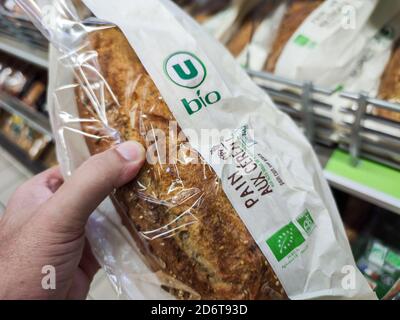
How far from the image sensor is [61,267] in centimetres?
68

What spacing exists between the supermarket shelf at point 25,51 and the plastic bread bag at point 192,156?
554mm

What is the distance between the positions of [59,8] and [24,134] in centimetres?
143

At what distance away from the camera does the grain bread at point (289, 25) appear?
0.85m

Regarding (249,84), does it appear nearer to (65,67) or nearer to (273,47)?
(273,47)

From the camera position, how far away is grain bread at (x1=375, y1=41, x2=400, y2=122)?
0.69 meters

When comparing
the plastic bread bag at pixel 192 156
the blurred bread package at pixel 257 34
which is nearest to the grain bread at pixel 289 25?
the blurred bread package at pixel 257 34

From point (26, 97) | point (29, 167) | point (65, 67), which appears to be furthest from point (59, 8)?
point (29, 167)

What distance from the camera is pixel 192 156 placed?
1.91ft

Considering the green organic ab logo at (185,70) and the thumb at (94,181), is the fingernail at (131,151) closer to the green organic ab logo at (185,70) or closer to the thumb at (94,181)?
the thumb at (94,181)

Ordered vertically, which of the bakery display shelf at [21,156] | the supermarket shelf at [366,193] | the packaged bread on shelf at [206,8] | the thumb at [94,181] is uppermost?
the thumb at [94,181]

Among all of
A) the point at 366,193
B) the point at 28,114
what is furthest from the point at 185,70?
the point at 28,114

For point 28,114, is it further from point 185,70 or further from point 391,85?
point 391,85

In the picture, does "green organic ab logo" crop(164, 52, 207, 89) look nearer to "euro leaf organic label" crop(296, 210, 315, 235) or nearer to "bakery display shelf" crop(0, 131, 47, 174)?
"euro leaf organic label" crop(296, 210, 315, 235)

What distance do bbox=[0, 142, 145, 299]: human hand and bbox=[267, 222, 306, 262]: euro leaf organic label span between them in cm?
25
